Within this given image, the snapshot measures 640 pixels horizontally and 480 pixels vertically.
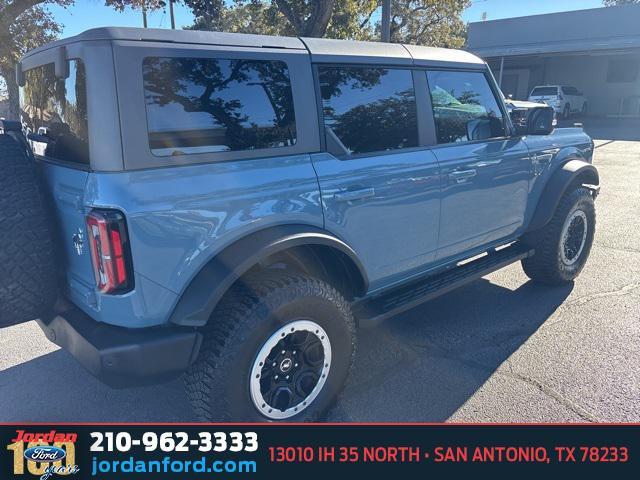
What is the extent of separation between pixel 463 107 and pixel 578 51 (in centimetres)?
2453

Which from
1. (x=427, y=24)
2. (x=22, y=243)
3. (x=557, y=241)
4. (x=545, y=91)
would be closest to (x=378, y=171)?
(x=22, y=243)

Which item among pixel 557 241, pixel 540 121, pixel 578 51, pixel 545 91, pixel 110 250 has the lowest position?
pixel 557 241

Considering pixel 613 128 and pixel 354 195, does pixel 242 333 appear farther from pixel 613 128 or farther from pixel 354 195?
pixel 613 128

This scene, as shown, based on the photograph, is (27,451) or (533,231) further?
(533,231)

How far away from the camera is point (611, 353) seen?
3408 millimetres

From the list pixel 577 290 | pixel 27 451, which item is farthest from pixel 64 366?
pixel 577 290

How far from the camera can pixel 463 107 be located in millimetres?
3578

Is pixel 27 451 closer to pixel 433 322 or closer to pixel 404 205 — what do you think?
pixel 404 205

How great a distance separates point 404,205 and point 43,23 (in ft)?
61.6

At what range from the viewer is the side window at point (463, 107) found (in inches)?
132

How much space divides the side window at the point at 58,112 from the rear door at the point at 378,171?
117 cm

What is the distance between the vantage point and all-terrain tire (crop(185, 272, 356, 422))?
2242mm

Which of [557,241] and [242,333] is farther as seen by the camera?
[557,241]

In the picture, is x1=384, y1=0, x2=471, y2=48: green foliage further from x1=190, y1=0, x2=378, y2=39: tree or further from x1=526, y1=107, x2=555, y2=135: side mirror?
x1=526, y1=107, x2=555, y2=135: side mirror
